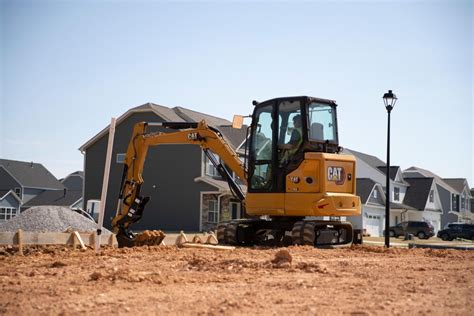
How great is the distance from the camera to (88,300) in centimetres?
733

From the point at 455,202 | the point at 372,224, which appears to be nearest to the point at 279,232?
the point at 372,224

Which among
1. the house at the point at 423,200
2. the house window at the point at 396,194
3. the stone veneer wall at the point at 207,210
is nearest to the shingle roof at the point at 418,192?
the house at the point at 423,200

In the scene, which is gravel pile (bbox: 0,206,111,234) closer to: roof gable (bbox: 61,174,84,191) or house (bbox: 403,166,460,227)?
house (bbox: 403,166,460,227)

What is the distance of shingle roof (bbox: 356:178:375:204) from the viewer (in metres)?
51.2

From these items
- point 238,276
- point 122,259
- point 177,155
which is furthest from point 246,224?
point 177,155

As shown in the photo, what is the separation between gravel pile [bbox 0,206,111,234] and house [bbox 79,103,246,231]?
17613 millimetres

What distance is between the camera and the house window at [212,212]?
39.9 metres

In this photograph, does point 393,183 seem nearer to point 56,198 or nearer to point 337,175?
point 56,198

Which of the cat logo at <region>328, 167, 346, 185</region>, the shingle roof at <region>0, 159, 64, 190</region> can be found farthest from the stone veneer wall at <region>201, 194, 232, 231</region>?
the shingle roof at <region>0, 159, 64, 190</region>

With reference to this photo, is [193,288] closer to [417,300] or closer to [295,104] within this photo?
[417,300]

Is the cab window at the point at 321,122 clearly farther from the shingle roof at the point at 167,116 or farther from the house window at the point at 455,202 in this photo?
the house window at the point at 455,202

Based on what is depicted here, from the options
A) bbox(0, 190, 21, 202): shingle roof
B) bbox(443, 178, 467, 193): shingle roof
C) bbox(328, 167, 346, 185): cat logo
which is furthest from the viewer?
bbox(443, 178, 467, 193): shingle roof

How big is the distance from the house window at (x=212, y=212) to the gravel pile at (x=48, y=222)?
18.5m

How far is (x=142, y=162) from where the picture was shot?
17.7 metres
